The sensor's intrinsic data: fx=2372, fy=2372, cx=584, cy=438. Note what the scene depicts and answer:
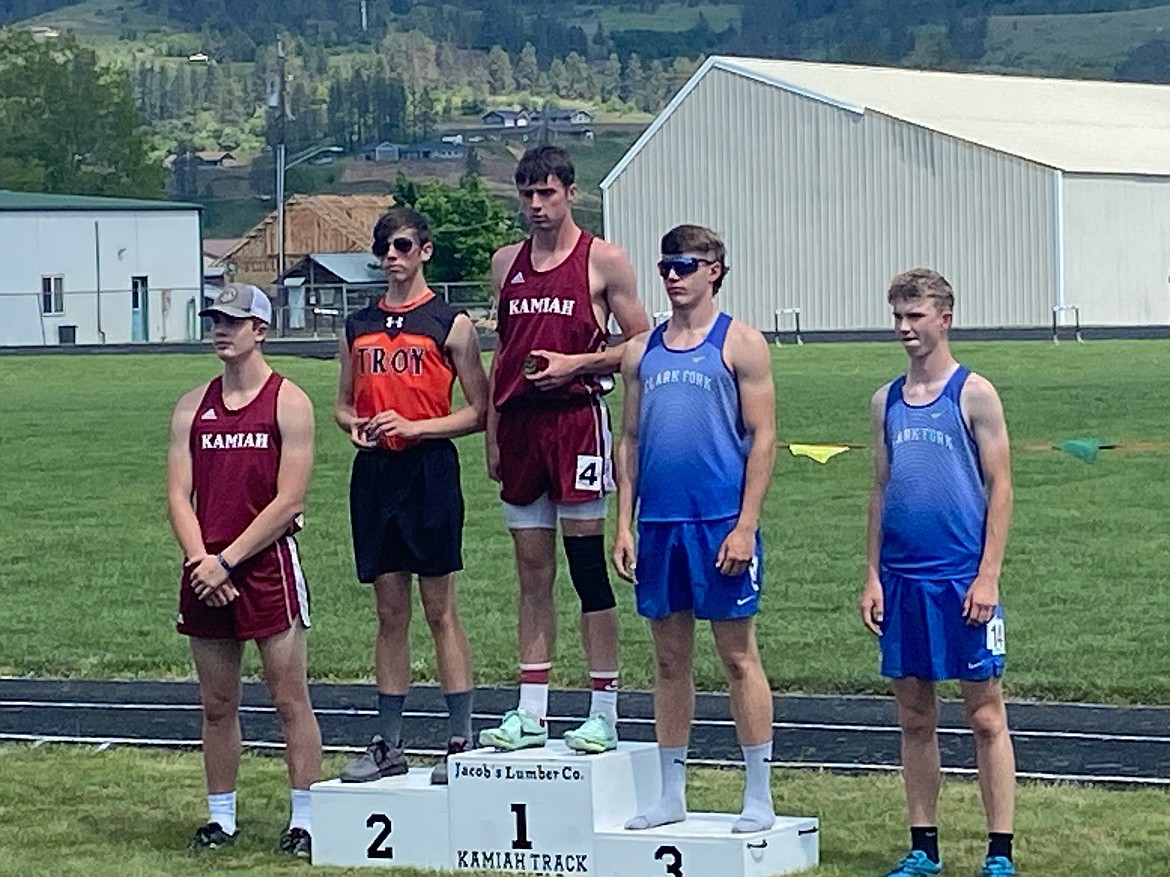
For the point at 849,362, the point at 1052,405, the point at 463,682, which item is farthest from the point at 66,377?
the point at 463,682

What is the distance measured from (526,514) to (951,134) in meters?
58.6

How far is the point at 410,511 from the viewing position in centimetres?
892

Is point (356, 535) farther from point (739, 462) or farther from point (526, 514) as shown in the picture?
point (739, 462)

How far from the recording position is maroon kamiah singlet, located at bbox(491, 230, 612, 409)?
28.6 ft

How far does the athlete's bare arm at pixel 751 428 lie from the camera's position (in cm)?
801

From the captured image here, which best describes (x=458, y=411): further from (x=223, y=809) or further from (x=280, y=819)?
(x=280, y=819)

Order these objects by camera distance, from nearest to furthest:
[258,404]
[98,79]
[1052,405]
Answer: [258,404] → [1052,405] → [98,79]

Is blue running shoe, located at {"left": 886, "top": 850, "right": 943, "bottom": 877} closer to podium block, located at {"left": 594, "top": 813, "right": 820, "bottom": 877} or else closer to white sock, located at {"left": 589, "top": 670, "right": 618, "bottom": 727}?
podium block, located at {"left": 594, "top": 813, "right": 820, "bottom": 877}

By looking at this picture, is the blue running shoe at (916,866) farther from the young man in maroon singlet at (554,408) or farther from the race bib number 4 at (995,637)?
the young man in maroon singlet at (554,408)

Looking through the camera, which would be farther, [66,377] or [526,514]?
[66,377]

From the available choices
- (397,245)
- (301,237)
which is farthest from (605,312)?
(301,237)

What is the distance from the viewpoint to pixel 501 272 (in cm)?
899

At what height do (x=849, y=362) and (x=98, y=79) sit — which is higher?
(x=98, y=79)

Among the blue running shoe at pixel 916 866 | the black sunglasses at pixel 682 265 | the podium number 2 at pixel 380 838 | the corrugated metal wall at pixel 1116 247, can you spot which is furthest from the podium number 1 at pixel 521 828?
the corrugated metal wall at pixel 1116 247
